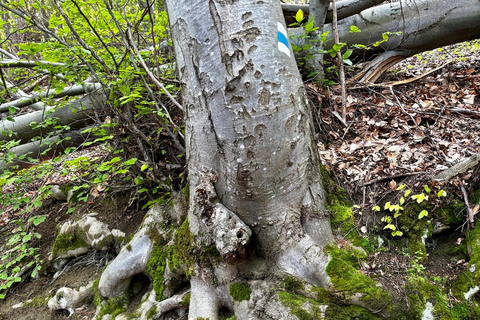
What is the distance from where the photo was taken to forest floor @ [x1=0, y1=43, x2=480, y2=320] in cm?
222

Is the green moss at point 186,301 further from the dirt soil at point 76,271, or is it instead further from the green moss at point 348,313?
the dirt soil at point 76,271

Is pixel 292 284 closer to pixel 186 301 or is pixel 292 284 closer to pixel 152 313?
pixel 186 301

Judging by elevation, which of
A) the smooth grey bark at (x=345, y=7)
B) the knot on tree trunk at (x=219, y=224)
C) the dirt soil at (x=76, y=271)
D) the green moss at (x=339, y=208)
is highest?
the smooth grey bark at (x=345, y=7)

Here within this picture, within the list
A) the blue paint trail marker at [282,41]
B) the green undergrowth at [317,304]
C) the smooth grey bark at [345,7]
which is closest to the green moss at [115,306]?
the green undergrowth at [317,304]

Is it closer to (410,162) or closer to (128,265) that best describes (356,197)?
(410,162)

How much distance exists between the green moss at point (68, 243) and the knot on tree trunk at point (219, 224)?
8.22 feet

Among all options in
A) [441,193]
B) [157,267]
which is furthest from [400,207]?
[157,267]

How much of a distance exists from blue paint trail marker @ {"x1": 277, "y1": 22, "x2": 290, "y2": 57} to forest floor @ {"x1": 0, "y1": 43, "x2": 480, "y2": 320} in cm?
120

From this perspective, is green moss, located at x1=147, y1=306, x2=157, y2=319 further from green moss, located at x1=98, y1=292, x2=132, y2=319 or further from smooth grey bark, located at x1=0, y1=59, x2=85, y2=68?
smooth grey bark, located at x1=0, y1=59, x2=85, y2=68

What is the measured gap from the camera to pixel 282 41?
1950mm

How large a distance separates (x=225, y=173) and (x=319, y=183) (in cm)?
77

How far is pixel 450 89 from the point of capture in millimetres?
3840

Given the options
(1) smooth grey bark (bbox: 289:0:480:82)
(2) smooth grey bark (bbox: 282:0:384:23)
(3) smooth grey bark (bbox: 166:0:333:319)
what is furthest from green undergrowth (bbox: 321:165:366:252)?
(2) smooth grey bark (bbox: 282:0:384:23)

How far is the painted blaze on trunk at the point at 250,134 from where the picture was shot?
1812mm
